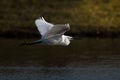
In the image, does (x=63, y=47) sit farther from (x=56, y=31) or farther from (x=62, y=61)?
(x=56, y=31)

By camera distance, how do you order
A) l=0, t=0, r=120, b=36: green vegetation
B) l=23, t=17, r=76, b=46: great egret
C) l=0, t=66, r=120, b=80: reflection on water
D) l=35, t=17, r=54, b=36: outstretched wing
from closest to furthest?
l=23, t=17, r=76, b=46: great egret
l=35, t=17, r=54, b=36: outstretched wing
l=0, t=66, r=120, b=80: reflection on water
l=0, t=0, r=120, b=36: green vegetation

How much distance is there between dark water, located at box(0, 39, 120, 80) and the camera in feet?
58.6

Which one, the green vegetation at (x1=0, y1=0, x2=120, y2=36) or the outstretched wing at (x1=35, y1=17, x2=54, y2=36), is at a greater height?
the outstretched wing at (x1=35, y1=17, x2=54, y2=36)

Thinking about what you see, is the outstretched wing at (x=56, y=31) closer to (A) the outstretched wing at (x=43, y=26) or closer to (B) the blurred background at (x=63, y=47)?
(A) the outstretched wing at (x=43, y=26)

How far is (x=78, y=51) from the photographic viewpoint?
2236 centimetres

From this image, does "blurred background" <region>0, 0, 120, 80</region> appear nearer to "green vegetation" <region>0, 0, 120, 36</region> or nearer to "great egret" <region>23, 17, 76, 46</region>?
"green vegetation" <region>0, 0, 120, 36</region>

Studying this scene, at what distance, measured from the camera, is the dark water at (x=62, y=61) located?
17.9 m

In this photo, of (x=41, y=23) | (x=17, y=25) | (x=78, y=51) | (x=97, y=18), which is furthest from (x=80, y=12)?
(x=41, y=23)

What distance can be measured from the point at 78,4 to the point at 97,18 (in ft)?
6.89

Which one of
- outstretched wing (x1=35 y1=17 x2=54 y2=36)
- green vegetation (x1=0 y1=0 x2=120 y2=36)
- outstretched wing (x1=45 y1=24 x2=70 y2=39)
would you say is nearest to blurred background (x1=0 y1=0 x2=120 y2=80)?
green vegetation (x1=0 y1=0 x2=120 y2=36)

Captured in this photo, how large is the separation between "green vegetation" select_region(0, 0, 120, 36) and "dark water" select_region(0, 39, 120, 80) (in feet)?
→ 7.76

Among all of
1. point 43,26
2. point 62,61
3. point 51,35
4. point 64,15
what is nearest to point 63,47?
point 62,61

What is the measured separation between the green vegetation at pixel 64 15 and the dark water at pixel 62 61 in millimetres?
2367

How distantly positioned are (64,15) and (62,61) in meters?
8.91
